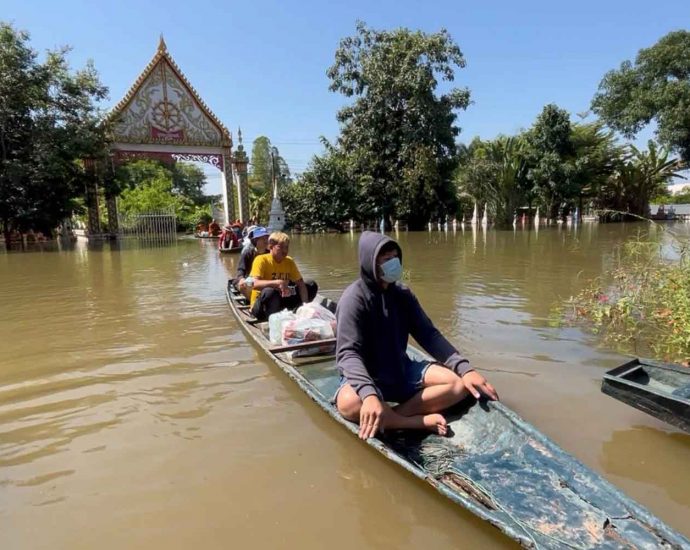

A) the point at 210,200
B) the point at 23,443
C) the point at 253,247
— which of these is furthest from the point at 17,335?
the point at 210,200

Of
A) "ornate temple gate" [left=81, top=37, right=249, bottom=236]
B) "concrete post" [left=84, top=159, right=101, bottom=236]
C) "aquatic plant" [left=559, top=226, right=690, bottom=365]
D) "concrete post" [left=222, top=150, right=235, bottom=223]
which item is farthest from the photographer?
"concrete post" [left=222, top=150, right=235, bottom=223]

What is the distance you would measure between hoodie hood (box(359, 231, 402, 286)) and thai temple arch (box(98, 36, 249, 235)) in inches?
922

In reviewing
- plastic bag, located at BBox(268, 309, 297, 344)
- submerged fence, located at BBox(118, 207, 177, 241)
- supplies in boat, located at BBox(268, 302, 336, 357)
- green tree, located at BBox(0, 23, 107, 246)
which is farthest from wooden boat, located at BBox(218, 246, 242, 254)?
supplies in boat, located at BBox(268, 302, 336, 357)

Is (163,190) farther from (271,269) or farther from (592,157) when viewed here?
(271,269)

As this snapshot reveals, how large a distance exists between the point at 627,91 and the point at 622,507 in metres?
33.7

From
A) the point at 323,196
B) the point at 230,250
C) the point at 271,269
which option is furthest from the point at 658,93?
the point at 271,269

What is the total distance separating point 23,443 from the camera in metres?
3.45

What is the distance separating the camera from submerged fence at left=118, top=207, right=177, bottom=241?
92.4 feet

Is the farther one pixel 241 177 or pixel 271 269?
pixel 241 177

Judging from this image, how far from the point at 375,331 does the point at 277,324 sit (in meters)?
1.96

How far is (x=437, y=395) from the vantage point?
3127 mm

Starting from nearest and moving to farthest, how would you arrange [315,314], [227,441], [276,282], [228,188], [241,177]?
[227,441]
[315,314]
[276,282]
[228,188]
[241,177]

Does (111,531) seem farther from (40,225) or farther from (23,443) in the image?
(40,225)

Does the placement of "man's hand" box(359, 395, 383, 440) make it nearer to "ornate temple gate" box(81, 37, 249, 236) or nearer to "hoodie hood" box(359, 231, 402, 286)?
"hoodie hood" box(359, 231, 402, 286)
